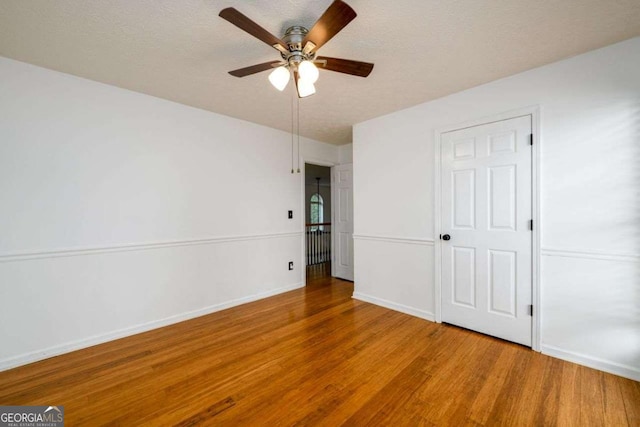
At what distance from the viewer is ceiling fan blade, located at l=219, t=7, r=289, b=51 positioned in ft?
4.26

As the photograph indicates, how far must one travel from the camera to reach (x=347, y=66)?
1.81 m

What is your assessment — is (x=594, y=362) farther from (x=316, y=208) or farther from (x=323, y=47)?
(x=316, y=208)

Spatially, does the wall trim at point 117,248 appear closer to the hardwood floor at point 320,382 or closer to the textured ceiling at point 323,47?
the hardwood floor at point 320,382

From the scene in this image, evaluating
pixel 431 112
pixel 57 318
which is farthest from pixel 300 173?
pixel 57 318

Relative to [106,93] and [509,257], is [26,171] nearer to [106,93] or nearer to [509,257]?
[106,93]

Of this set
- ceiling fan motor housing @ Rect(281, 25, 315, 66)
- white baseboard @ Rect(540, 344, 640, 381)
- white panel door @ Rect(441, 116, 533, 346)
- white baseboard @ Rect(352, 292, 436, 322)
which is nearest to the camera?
ceiling fan motor housing @ Rect(281, 25, 315, 66)

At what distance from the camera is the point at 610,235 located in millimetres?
2006

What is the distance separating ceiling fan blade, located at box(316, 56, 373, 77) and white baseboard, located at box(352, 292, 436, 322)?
261 centimetres

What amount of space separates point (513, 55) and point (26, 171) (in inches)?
163

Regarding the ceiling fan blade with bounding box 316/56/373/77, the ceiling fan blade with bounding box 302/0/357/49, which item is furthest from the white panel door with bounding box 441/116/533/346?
the ceiling fan blade with bounding box 302/0/357/49

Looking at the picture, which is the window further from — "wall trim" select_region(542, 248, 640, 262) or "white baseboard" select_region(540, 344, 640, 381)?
"white baseboard" select_region(540, 344, 640, 381)

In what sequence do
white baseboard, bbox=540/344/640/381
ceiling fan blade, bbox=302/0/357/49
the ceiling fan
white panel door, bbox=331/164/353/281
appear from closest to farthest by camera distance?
ceiling fan blade, bbox=302/0/357/49 → the ceiling fan → white baseboard, bbox=540/344/640/381 → white panel door, bbox=331/164/353/281

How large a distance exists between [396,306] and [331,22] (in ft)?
9.91

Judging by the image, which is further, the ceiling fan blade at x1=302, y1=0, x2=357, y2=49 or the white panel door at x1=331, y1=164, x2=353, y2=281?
the white panel door at x1=331, y1=164, x2=353, y2=281
